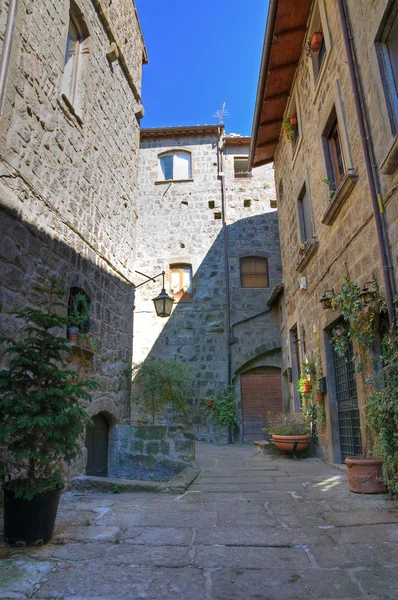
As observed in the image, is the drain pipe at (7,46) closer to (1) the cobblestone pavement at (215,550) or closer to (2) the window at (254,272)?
(1) the cobblestone pavement at (215,550)

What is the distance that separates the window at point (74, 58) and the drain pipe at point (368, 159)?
11.3ft

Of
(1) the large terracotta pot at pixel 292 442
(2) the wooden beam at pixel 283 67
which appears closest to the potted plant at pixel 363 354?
(1) the large terracotta pot at pixel 292 442

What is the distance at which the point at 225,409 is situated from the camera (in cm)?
1157

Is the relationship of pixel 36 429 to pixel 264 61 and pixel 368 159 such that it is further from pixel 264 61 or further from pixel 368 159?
pixel 264 61

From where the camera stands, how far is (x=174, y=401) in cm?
913

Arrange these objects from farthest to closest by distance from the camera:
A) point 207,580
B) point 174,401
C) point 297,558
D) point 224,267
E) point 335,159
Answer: point 224,267 < point 174,401 < point 335,159 < point 297,558 < point 207,580

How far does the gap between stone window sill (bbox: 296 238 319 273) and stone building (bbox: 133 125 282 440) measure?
448 centimetres

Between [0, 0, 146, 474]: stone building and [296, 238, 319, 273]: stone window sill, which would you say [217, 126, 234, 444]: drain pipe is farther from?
[0, 0, 146, 474]: stone building

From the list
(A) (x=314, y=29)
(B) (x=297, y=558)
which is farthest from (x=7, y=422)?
(A) (x=314, y=29)

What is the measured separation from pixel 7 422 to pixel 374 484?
3.32 metres

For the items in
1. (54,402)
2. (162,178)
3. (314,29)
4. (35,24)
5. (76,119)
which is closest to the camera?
(54,402)

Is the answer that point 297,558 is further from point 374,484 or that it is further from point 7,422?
point 7,422

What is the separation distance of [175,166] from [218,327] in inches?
218

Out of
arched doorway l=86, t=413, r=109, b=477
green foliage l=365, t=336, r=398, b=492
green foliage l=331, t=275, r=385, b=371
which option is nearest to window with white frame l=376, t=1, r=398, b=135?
green foliage l=331, t=275, r=385, b=371
